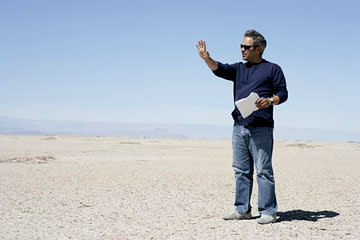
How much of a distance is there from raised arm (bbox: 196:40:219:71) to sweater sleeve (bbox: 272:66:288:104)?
689mm

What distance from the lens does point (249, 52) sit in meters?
4.59

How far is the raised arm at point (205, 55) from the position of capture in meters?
4.59

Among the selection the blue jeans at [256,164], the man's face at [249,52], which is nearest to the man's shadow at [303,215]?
the blue jeans at [256,164]

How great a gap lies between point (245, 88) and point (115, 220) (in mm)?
2161

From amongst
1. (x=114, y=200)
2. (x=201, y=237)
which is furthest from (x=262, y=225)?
(x=114, y=200)

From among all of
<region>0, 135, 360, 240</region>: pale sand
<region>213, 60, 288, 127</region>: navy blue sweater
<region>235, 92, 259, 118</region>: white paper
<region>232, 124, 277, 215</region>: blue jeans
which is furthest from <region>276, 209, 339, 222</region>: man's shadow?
<region>235, 92, 259, 118</region>: white paper

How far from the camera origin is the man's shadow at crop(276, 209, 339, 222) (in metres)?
4.76

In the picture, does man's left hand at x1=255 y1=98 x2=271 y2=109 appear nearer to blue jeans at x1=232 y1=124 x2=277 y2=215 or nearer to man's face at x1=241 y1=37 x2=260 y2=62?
blue jeans at x1=232 y1=124 x2=277 y2=215

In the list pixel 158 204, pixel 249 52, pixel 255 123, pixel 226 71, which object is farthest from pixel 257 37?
pixel 158 204

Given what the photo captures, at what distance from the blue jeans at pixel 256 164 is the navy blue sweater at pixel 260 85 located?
100 mm

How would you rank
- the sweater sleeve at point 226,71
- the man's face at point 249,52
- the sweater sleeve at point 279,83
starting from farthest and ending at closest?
1. the sweater sleeve at point 226,71
2. the man's face at point 249,52
3. the sweater sleeve at point 279,83

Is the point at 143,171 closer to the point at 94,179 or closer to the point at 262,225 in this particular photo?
the point at 94,179

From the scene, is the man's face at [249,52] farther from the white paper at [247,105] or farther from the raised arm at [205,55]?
the white paper at [247,105]

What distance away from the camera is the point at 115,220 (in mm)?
4695
